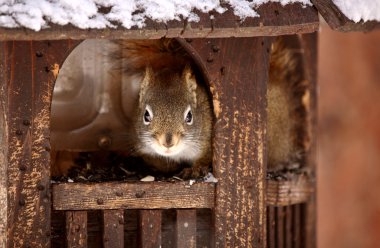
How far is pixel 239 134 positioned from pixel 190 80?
0.97ft

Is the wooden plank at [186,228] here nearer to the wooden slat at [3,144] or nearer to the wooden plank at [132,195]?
the wooden plank at [132,195]

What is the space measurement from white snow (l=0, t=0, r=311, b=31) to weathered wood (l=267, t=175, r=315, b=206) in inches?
22.5

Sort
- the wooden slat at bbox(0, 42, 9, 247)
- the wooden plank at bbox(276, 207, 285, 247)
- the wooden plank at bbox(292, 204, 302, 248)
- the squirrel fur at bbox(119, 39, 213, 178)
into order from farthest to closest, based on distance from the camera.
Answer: the wooden plank at bbox(292, 204, 302, 248) → the wooden plank at bbox(276, 207, 285, 247) → the squirrel fur at bbox(119, 39, 213, 178) → the wooden slat at bbox(0, 42, 9, 247)

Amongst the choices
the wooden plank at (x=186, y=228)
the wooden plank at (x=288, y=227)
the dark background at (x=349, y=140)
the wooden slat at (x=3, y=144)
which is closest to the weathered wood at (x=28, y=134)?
the wooden slat at (x=3, y=144)

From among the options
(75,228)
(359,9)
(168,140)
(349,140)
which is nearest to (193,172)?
(168,140)

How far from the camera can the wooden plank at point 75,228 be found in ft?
7.74

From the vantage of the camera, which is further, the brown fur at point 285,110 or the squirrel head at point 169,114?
the brown fur at point 285,110

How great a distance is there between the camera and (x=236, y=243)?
2.43 m

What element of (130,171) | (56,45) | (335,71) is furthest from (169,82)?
(335,71)

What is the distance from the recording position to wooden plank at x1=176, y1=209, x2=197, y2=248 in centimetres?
242

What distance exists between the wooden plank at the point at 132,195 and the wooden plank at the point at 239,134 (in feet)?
0.16

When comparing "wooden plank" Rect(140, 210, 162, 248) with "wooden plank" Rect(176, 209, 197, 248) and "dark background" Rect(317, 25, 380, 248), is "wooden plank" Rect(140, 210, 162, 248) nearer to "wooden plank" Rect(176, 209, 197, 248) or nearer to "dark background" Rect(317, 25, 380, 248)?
"wooden plank" Rect(176, 209, 197, 248)

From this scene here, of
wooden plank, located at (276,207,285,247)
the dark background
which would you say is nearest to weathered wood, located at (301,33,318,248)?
wooden plank, located at (276,207,285,247)

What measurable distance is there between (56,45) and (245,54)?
1.50 feet
